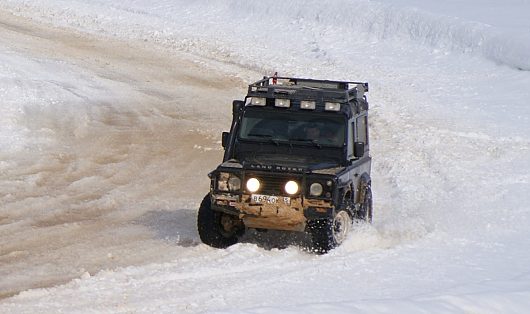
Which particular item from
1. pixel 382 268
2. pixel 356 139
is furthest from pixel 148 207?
pixel 382 268

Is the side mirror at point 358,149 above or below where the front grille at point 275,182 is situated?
above

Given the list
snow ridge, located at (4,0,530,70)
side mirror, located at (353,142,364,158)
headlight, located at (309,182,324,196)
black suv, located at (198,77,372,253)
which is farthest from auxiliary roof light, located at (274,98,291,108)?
snow ridge, located at (4,0,530,70)

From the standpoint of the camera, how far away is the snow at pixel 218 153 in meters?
10.4

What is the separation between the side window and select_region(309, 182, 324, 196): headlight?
1637 millimetres

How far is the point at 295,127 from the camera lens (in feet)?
40.5

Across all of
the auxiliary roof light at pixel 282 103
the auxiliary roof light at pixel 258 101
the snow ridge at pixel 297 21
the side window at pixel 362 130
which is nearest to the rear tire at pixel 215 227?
the auxiliary roof light at pixel 258 101

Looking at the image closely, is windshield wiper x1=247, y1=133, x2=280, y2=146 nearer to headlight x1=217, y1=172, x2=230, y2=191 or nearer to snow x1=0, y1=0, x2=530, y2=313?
headlight x1=217, y1=172, x2=230, y2=191

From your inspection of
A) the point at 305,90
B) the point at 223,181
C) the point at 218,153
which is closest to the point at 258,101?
the point at 305,90

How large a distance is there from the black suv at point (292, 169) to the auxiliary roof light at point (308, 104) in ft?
0.04

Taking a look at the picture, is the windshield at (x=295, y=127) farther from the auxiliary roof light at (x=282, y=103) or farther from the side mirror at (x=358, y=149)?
the side mirror at (x=358, y=149)

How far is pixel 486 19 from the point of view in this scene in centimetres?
2747

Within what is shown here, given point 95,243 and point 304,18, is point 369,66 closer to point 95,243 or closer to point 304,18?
point 304,18

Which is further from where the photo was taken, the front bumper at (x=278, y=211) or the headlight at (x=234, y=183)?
the headlight at (x=234, y=183)

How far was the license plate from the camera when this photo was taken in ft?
37.5
